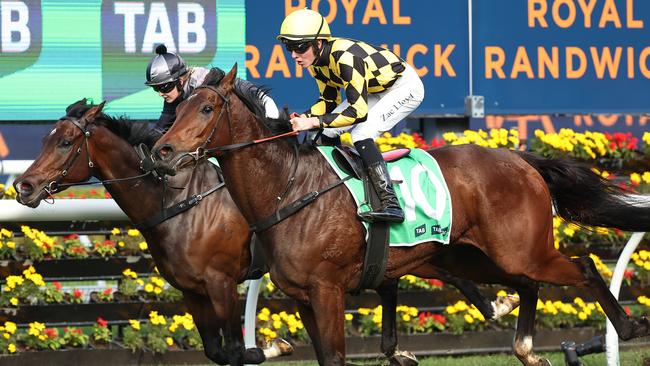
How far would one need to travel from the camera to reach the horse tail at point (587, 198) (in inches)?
220

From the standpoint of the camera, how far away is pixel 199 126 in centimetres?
448

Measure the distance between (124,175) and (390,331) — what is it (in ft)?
5.33

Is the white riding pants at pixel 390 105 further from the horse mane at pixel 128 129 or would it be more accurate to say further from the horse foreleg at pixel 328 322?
the horse mane at pixel 128 129

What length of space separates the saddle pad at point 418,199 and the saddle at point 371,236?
0.03 metres

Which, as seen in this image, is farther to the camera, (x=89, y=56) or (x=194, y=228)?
(x=89, y=56)

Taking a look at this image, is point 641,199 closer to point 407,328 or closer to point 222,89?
point 407,328

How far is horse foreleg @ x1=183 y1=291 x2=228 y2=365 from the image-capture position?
5.63 m

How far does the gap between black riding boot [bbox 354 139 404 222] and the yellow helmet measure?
1.82 feet

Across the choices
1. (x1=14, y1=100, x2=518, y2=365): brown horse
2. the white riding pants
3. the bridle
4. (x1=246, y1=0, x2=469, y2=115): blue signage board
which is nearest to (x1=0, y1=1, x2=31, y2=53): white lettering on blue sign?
(x1=246, y1=0, x2=469, y2=115): blue signage board

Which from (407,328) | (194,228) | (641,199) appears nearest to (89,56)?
(194,228)

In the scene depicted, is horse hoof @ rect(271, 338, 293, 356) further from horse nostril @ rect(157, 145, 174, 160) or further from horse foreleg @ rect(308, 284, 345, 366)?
horse nostril @ rect(157, 145, 174, 160)

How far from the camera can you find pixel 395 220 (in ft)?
15.9

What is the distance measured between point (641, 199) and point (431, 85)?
228cm

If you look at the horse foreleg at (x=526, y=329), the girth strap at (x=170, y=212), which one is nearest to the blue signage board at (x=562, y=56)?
the horse foreleg at (x=526, y=329)
